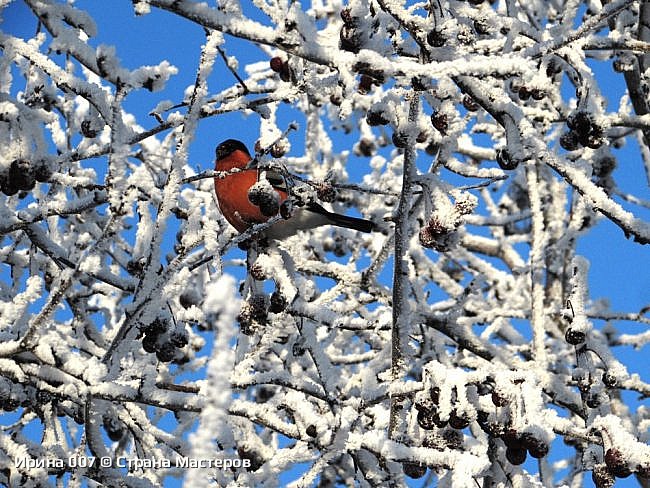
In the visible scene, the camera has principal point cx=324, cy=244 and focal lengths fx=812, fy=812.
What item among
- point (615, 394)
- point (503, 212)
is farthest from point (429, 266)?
point (503, 212)

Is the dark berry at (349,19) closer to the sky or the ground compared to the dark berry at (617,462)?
closer to the sky

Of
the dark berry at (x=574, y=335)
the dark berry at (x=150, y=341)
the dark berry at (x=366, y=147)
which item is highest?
the dark berry at (x=366, y=147)

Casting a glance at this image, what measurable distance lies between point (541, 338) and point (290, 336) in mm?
1374

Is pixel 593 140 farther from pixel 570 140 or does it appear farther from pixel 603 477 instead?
pixel 603 477

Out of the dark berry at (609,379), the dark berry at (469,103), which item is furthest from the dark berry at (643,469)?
the dark berry at (469,103)

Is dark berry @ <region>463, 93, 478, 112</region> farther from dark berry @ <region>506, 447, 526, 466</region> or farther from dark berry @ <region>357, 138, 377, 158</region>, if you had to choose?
dark berry @ <region>357, 138, 377, 158</region>

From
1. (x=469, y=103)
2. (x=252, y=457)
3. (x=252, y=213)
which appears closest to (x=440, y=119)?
(x=469, y=103)

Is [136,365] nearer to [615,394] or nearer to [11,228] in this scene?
[11,228]

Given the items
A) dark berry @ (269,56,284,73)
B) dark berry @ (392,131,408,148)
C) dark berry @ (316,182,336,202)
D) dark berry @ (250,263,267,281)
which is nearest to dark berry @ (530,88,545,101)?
dark berry @ (392,131,408,148)

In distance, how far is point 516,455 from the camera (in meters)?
2.11

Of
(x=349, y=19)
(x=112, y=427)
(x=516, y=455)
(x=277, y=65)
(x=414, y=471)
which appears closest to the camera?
(x=349, y=19)

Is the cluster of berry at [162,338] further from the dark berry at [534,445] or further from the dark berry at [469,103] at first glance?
the dark berry at [469,103]

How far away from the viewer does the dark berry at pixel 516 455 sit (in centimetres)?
209

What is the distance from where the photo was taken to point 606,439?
211cm
